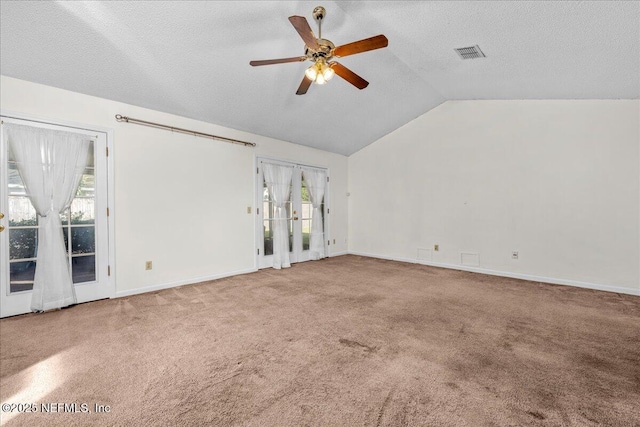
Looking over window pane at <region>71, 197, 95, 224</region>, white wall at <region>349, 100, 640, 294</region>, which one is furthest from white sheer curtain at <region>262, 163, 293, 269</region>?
window pane at <region>71, 197, 95, 224</region>

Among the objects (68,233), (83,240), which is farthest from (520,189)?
(68,233)

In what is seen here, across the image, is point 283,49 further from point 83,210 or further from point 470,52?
point 83,210

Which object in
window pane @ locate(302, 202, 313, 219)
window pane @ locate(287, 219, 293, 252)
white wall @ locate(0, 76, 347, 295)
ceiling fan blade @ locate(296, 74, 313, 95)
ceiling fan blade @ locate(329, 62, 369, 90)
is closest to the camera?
ceiling fan blade @ locate(329, 62, 369, 90)

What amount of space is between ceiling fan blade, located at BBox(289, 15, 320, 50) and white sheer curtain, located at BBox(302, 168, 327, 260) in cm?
374

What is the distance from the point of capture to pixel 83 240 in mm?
3439

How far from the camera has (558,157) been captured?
4.30m

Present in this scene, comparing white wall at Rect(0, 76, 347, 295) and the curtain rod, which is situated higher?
the curtain rod

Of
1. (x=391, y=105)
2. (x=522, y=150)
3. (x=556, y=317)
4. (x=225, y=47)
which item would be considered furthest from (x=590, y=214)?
(x=225, y=47)

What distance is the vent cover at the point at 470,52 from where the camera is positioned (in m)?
3.21

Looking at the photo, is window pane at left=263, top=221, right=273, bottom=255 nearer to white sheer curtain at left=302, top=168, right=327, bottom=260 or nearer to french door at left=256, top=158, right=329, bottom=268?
french door at left=256, top=158, right=329, bottom=268

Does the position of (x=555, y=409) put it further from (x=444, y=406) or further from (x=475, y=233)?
(x=475, y=233)

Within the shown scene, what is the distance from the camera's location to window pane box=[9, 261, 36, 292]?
305cm

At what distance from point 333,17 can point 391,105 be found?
7.98ft

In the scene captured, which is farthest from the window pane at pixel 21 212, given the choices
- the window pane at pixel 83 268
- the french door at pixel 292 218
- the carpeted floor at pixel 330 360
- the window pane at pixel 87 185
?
the french door at pixel 292 218
